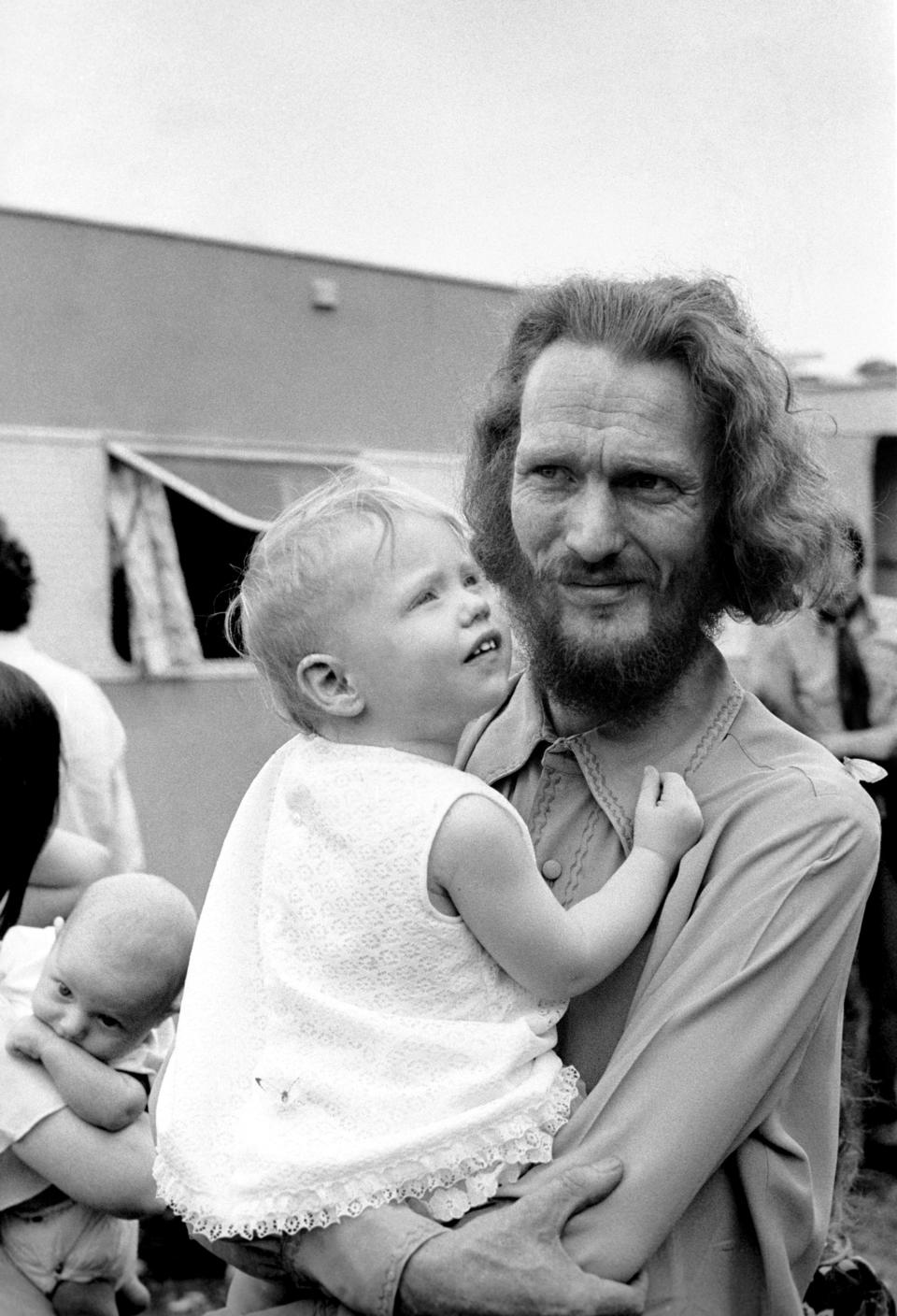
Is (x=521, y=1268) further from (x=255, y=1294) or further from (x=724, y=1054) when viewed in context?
(x=255, y=1294)

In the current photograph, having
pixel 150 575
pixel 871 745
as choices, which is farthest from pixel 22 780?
pixel 150 575

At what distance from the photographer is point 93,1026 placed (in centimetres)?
246

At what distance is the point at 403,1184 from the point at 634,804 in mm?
579

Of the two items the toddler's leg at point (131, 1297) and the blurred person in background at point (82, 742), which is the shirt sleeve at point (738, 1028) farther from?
the blurred person in background at point (82, 742)

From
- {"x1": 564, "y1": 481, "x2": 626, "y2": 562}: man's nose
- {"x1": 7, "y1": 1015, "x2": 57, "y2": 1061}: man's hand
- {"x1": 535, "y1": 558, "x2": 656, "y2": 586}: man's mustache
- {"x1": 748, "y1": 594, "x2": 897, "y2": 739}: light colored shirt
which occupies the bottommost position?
{"x1": 748, "y1": 594, "x2": 897, "y2": 739}: light colored shirt

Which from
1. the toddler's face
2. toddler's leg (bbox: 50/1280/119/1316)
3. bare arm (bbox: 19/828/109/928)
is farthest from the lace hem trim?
bare arm (bbox: 19/828/109/928)

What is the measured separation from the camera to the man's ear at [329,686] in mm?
2068

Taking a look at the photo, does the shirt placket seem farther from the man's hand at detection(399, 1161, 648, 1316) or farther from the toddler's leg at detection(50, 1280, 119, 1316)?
the toddler's leg at detection(50, 1280, 119, 1316)

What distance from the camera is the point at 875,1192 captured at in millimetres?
→ 6000

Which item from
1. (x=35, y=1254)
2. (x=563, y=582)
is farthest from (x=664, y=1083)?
(x=35, y=1254)

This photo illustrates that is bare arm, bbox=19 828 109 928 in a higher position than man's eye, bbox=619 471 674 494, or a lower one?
lower

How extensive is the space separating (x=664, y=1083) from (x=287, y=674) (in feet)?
2.23

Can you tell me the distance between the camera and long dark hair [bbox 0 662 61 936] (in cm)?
266

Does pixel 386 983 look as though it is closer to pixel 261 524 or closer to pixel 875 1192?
pixel 875 1192
